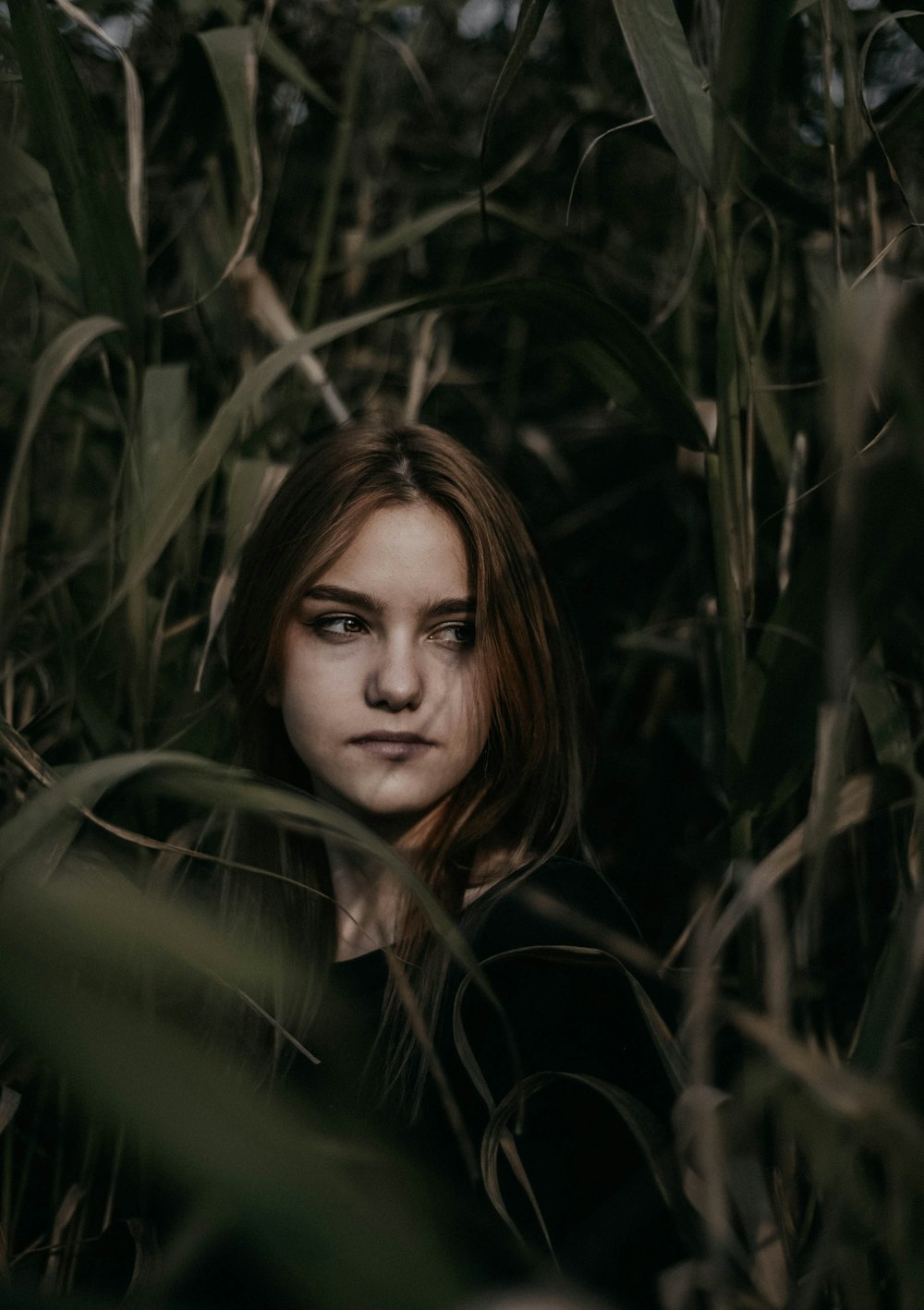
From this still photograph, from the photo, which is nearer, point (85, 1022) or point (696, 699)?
point (85, 1022)

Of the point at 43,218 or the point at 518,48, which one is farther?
the point at 43,218

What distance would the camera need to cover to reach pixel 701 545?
863mm

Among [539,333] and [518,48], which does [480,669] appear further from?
[518,48]

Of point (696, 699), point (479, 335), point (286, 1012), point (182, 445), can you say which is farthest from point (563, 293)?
point (479, 335)

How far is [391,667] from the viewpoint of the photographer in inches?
23.0

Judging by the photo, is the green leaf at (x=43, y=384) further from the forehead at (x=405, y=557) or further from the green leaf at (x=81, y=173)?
the forehead at (x=405, y=557)

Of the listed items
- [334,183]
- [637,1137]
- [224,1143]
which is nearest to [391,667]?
[637,1137]

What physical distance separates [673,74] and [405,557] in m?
0.26

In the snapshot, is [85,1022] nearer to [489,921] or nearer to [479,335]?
[489,921]

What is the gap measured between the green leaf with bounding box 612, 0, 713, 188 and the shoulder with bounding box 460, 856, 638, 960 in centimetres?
33

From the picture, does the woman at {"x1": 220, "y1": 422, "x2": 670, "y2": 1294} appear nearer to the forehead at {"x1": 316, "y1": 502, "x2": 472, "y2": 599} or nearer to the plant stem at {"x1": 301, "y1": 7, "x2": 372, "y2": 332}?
the forehead at {"x1": 316, "y1": 502, "x2": 472, "y2": 599}

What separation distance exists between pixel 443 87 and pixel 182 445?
724mm

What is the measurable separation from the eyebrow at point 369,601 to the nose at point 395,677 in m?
0.02

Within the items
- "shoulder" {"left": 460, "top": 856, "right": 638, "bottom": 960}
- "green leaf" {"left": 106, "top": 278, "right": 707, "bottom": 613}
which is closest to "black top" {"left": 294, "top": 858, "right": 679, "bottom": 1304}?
"shoulder" {"left": 460, "top": 856, "right": 638, "bottom": 960}
